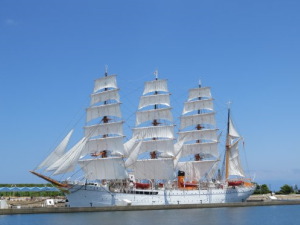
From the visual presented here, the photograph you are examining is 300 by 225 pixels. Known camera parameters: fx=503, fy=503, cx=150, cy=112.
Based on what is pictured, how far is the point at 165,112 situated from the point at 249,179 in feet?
71.7

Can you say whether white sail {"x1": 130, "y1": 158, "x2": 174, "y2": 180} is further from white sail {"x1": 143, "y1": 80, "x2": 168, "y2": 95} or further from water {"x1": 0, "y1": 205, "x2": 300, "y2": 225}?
water {"x1": 0, "y1": 205, "x2": 300, "y2": 225}

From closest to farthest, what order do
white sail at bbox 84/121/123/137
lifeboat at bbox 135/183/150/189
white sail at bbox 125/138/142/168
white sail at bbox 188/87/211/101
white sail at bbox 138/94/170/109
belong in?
white sail at bbox 84/121/123/137 < lifeboat at bbox 135/183/150/189 < white sail at bbox 125/138/142/168 < white sail at bbox 138/94/170/109 < white sail at bbox 188/87/211/101

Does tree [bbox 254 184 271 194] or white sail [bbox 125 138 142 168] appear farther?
tree [bbox 254 184 271 194]

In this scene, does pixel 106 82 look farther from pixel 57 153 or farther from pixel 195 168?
pixel 195 168

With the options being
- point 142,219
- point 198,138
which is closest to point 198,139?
point 198,138

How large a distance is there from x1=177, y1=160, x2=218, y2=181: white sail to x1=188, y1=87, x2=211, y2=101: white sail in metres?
12.1

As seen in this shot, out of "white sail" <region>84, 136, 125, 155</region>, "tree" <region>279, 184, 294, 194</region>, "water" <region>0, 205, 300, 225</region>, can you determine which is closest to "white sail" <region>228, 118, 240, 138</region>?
"white sail" <region>84, 136, 125, 155</region>

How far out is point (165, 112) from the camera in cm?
8525

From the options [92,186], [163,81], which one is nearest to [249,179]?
[163,81]

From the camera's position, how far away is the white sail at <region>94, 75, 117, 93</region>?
80.3 m

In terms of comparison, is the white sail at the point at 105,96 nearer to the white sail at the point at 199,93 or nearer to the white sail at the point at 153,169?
the white sail at the point at 153,169

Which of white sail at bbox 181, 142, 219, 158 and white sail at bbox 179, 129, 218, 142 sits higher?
white sail at bbox 179, 129, 218, 142

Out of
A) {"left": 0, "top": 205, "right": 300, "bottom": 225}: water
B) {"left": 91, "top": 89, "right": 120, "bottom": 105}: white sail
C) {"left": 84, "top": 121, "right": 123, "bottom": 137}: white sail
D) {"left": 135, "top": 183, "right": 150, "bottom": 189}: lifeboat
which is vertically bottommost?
{"left": 0, "top": 205, "right": 300, "bottom": 225}: water

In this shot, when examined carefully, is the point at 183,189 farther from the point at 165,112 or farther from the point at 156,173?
the point at 165,112
